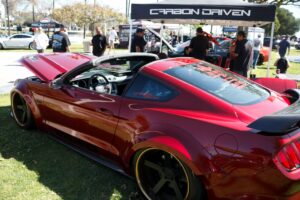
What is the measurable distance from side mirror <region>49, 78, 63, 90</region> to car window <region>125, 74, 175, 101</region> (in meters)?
1.17

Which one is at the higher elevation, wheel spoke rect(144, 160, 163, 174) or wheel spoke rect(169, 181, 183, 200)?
wheel spoke rect(144, 160, 163, 174)

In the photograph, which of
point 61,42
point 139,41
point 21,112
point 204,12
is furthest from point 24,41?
point 21,112

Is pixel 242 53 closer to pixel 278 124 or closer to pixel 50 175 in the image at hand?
pixel 50 175

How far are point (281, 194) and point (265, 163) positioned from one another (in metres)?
0.24

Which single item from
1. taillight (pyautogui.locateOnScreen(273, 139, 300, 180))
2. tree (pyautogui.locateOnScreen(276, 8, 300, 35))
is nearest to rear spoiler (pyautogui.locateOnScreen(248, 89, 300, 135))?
taillight (pyautogui.locateOnScreen(273, 139, 300, 180))

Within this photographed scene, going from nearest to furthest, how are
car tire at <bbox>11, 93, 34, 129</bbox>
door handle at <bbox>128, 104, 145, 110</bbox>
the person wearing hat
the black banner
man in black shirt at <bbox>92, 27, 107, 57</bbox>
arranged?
door handle at <bbox>128, 104, 145, 110</bbox> → car tire at <bbox>11, 93, 34, 129</bbox> → the black banner → the person wearing hat → man in black shirt at <bbox>92, 27, 107, 57</bbox>

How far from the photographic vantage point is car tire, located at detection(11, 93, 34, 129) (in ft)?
16.1

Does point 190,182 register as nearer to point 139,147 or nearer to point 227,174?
point 227,174

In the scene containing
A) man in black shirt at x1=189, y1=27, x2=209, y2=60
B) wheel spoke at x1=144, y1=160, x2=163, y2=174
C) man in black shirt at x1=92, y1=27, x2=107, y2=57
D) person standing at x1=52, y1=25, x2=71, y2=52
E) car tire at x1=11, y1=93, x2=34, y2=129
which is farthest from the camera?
person standing at x1=52, y1=25, x2=71, y2=52

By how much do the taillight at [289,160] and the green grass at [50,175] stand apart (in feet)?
5.16

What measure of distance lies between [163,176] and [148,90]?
2.70 ft

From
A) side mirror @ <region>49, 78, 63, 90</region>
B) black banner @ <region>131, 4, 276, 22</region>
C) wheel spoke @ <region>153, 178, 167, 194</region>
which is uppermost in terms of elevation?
black banner @ <region>131, 4, 276, 22</region>

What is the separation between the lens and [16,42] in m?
24.9

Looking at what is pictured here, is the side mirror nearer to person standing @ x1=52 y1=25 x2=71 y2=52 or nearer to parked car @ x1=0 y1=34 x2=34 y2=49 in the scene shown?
person standing @ x1=52 y1=25 x2=71 y2=52
